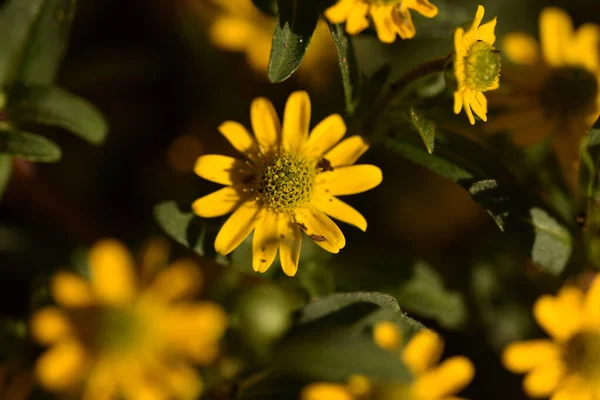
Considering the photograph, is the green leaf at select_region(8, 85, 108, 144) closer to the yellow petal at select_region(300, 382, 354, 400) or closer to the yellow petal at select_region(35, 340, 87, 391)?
the yellow petal at select_region(35, 340, 87, 391)

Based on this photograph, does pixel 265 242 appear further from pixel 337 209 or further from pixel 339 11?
pixel 339 11

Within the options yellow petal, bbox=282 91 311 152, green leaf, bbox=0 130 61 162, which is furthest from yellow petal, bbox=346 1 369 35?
green leaf, bbox=0 130 61 162

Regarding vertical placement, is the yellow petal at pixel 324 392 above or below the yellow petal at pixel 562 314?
below

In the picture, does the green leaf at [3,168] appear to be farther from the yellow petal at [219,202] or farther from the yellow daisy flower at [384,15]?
the yellow daisy flower at [384,15]

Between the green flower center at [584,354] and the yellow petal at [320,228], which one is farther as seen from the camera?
the green flower center at [584,354]

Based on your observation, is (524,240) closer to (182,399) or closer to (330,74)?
(182,399)

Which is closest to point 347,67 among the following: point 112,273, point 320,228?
point 320,228

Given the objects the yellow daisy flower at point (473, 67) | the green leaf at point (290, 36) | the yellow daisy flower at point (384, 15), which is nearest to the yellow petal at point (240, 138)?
the green leaf at point (290, 36)
